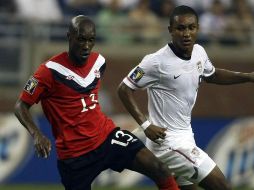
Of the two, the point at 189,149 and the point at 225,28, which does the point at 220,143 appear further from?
the point at 189,149

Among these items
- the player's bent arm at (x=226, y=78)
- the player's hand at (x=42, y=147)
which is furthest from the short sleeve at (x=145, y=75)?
the player's hand at (x=42, y=147)

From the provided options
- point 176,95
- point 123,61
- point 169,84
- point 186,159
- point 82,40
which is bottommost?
point 123,61

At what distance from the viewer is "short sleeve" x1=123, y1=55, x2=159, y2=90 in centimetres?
895

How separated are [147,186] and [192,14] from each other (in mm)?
6316

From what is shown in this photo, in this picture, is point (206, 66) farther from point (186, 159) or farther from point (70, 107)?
point (70, 107)

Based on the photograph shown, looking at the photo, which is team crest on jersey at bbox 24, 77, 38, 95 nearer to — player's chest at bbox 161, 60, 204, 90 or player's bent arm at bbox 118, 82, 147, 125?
player's bent arm at bbox 118, 82, 147, 125

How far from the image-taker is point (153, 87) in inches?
358

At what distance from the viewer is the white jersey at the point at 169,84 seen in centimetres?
898

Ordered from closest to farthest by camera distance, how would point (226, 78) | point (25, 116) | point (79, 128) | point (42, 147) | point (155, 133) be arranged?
point (42, 147) → point (25, 116) → point (155, 133) → point (79, 128) → point (226, 78)

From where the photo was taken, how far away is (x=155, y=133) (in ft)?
28.5

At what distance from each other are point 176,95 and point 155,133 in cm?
53

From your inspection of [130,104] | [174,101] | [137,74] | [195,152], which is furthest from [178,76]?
[195,152]

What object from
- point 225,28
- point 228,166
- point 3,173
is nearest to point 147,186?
point 228,166

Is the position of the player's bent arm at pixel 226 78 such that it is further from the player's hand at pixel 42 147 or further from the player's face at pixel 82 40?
the player's hand at pixel 42 147
